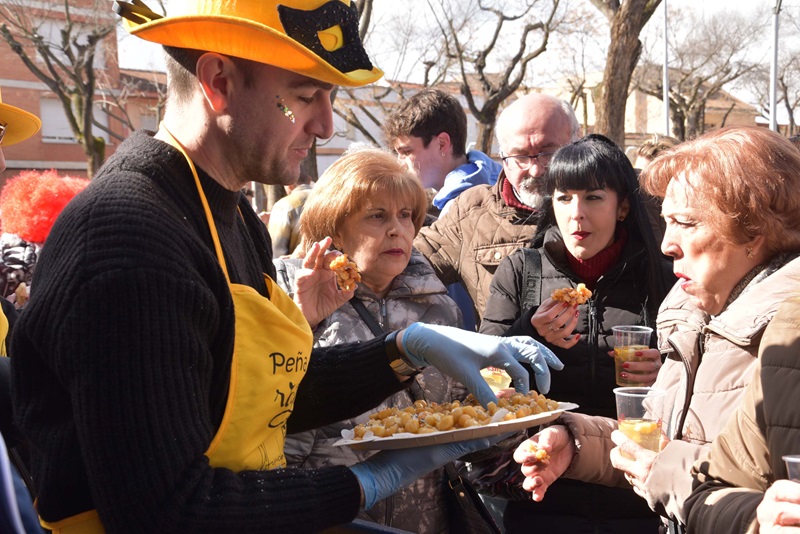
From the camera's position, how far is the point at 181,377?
1.63 metres

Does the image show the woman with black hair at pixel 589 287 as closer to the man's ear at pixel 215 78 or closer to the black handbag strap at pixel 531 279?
the black handbag strap at pixel 531 279

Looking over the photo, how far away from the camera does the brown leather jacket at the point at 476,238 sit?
4297mm

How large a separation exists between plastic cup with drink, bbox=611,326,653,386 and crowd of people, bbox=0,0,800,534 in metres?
0.03

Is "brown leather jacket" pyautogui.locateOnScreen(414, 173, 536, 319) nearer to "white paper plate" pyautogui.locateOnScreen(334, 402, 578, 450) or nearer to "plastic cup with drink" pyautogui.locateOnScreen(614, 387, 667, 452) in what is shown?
"plastic cup with drink" pyautogui.locateOnScreen(614, 387, 667, 452)

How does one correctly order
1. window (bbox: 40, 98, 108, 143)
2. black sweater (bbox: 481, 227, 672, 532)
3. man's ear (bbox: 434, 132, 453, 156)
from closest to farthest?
black sweater (bbox: 481, 227, 672, 532) < man's ear (bbox: 434, 132, 453, 156) < window (bbox: 40, 98, 108, 143)

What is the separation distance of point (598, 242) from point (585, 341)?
495 millimetres

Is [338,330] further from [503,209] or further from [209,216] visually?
[503,209]

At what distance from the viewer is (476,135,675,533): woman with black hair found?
3.20 metres

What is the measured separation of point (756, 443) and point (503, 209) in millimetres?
2600

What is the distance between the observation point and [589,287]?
368 centimetres

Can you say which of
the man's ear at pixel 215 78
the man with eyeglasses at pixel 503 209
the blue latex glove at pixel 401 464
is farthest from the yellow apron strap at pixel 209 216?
the man with eyeglasses at pixel 503 209

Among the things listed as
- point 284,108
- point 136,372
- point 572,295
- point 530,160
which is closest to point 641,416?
point 572,295

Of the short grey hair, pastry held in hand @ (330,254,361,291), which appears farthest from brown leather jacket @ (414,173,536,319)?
pastry held in hand @ (330,254,361,291)

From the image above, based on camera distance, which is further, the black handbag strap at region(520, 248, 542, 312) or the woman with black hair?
the black handbag strap at region(520, 248, 542, 312)
